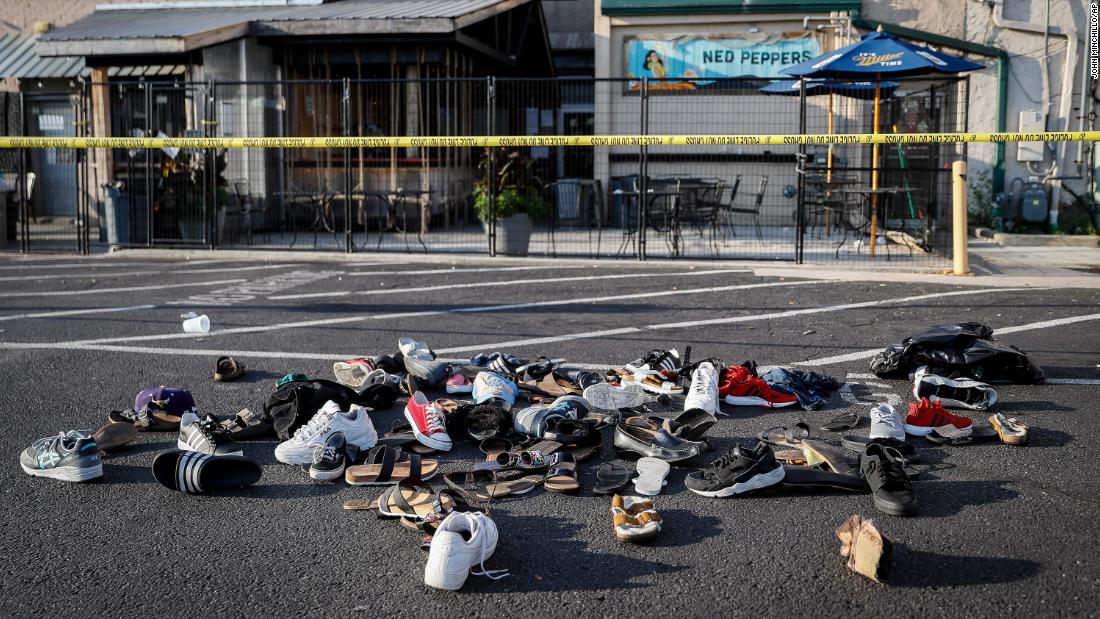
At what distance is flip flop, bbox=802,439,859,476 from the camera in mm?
4625

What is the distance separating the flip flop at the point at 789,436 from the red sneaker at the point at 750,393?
0.56m

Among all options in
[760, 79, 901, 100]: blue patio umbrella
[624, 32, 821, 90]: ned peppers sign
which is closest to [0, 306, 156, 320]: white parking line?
[760, 79, 901, 100]: blue patio umbrella

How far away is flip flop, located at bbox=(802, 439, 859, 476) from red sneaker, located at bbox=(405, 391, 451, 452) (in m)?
1.72

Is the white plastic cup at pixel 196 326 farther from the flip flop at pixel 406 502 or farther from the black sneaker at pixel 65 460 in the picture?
the flip flop at pixel 406 502

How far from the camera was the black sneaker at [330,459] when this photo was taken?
471 centimetres

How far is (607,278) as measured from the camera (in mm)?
12109

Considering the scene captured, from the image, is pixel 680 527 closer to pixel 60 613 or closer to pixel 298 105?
pixel 60 613

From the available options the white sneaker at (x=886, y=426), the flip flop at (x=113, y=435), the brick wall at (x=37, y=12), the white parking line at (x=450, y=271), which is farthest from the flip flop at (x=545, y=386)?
the brick wall at (x=37, y=12)

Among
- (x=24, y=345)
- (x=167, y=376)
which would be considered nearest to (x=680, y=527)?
(x=167, y=376)

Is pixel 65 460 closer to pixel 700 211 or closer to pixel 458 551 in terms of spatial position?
pixel 458 551

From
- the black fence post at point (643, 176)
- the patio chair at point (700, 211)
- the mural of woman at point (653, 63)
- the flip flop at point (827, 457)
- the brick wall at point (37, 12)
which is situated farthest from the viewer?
the brick wall at point (37, 12)

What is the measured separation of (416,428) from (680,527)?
1.64 metres

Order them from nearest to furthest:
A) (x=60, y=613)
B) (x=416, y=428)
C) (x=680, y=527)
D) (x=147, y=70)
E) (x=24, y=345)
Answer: (x=60, y=613)
(x=680, y=527)
(x=416, y=428)
(x=24, y=345)
(x=147, y=70)

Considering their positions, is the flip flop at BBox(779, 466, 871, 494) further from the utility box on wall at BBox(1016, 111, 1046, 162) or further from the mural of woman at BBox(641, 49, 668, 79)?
the mural of woman at BBox(641, 49, 668, 79)
